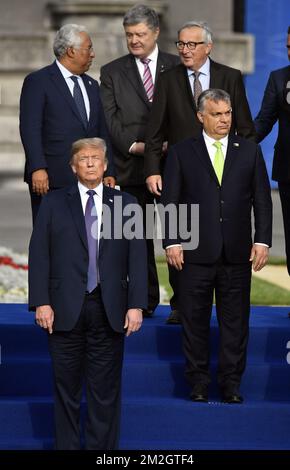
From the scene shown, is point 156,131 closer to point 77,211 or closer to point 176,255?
point 176,255

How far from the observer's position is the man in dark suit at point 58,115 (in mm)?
8633

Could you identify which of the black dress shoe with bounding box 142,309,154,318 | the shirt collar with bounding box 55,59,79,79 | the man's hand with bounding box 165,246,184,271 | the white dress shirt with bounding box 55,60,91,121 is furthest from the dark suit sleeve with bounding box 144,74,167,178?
the black dress shoe with bounding box 142,309,154,318

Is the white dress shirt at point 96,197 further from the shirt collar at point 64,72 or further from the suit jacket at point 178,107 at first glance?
the shirt collar at point 64,72

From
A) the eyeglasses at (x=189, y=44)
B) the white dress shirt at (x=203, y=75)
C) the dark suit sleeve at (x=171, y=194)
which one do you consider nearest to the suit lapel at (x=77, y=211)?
the dark suit sleeve at (x=171, y=194)

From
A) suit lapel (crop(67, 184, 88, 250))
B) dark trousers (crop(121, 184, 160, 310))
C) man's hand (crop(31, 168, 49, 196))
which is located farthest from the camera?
dark trousers (crop(121, 184, 160, 310))

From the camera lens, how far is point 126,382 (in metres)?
8.54

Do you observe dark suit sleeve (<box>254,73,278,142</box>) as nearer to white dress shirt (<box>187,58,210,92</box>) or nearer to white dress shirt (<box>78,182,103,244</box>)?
white dress shirt (<box>187,58,210,92</box>)

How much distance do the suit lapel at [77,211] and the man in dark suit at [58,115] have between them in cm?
111

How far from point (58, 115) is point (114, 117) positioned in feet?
2.15

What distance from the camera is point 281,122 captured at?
915 cm

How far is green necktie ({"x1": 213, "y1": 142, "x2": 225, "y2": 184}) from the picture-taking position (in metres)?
8.17

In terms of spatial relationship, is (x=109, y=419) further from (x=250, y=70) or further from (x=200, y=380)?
(x=250, y=70)
